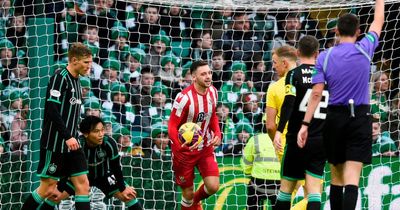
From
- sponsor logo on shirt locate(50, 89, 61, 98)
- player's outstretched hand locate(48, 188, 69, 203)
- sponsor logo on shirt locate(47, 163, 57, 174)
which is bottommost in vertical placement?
player's outstretched hand locate(48, 188, 69, 203)

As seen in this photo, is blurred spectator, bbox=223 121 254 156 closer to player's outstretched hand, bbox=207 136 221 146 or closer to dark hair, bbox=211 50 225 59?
dark hair, bbox=211 50 225 59

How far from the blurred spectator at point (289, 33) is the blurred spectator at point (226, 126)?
149 centimetres

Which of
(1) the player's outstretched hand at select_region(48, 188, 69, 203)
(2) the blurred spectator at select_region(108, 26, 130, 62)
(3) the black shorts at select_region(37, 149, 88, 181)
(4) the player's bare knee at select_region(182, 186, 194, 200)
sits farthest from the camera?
(2) the blurred spectator at select_region(108, 26, 130, 62)

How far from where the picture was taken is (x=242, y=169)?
11.8 m

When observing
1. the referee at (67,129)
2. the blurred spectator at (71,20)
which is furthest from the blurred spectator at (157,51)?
the referee at (67,129)

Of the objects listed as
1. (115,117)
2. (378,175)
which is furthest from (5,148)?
(378,175)

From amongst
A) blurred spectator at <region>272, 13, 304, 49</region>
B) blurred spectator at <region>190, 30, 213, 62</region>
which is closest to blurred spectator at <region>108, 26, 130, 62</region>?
blurred spectator at <region>190, 30, 213, 62</region>

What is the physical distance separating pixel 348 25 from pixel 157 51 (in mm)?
5333

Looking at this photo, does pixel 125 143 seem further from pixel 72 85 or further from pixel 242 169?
pixel 72 85

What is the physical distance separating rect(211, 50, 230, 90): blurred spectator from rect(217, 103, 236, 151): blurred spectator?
0.47m

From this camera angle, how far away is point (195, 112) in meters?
10.3

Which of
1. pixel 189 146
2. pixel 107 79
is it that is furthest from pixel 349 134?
pixel 107 79

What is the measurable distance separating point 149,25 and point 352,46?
5.39 meters

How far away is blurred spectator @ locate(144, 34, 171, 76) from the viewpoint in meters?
12.9
